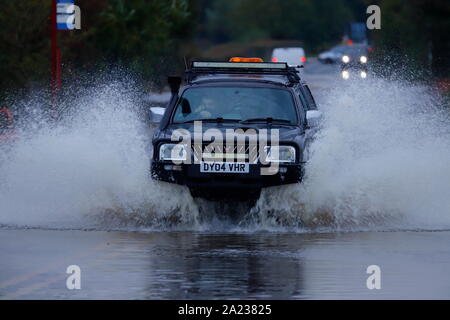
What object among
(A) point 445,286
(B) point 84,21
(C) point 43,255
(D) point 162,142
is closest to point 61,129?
(D) point 162,142

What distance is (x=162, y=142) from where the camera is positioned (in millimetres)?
16750

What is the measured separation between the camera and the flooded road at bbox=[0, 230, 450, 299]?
38.1 ft

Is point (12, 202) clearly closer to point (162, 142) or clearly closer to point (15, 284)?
point (162, 142)

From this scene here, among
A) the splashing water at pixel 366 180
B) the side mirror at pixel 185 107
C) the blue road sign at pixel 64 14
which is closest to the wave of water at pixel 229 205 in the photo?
the splashing water at pixel 366 180

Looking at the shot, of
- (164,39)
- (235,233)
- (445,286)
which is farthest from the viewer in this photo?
(164,39)

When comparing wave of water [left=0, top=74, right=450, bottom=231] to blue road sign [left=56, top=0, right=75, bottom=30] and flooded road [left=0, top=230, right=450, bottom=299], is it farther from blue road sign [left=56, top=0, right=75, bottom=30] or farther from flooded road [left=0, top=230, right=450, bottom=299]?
blue road sign [left=56, top=0, right=75, bottom=30]

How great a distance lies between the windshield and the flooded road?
194 centimetres

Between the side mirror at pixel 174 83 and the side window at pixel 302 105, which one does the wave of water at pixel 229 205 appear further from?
the side mirror at pixel 174 83

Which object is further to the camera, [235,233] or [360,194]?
[360,194]

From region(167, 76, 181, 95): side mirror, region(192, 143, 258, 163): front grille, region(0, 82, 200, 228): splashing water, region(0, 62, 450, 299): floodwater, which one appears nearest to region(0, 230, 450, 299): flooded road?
region(0, 62, 450, 299): floodwater

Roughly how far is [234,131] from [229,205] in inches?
40.2

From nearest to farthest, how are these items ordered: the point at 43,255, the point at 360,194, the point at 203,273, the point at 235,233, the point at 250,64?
the point at 203,273
the point at 43,255
the point at 235,233
the point at 360,194
the point at 250,64
